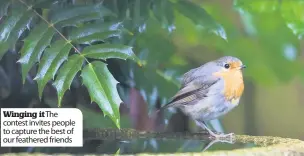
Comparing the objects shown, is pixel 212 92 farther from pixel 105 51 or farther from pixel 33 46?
pixel 33 46

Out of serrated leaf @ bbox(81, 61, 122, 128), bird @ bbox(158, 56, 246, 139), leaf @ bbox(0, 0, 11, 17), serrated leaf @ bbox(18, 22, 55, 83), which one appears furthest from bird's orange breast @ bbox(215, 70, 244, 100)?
leaf @ bbox(0, 0, 11, 17)

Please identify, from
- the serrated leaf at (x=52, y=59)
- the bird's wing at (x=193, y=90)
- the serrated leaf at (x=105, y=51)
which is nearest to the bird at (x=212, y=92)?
the bird's wing at (x=193, y=90)

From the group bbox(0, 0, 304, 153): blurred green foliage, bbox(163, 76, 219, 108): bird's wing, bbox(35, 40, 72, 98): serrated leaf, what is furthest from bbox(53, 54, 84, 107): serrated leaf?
bbox(163, 76, 219, 108): bird's wing

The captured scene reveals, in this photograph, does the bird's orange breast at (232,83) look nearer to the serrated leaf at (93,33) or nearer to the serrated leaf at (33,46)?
the serrated leaf at (93,33)

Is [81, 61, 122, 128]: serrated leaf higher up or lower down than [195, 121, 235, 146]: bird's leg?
higher up

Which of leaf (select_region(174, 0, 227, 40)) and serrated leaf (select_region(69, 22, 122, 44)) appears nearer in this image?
serrated leaf (select_region(69, 22, 122, 44))

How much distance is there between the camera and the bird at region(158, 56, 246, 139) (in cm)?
104

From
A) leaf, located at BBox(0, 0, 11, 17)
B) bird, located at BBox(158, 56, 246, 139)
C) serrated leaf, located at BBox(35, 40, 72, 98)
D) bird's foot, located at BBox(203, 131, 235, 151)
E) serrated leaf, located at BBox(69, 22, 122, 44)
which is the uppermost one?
leaf, located at BBox(0, 0, 11, 17)

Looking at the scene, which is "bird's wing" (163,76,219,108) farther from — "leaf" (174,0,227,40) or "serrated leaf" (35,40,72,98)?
"serrated leaf" (35,40,72,98)

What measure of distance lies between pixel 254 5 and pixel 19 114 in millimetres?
645

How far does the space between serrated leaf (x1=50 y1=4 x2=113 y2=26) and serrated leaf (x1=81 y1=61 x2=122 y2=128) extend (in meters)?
0.13

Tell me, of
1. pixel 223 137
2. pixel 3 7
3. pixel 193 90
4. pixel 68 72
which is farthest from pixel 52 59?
pixel 223 137

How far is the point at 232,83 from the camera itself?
104 cm

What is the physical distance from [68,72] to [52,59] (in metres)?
0.05
